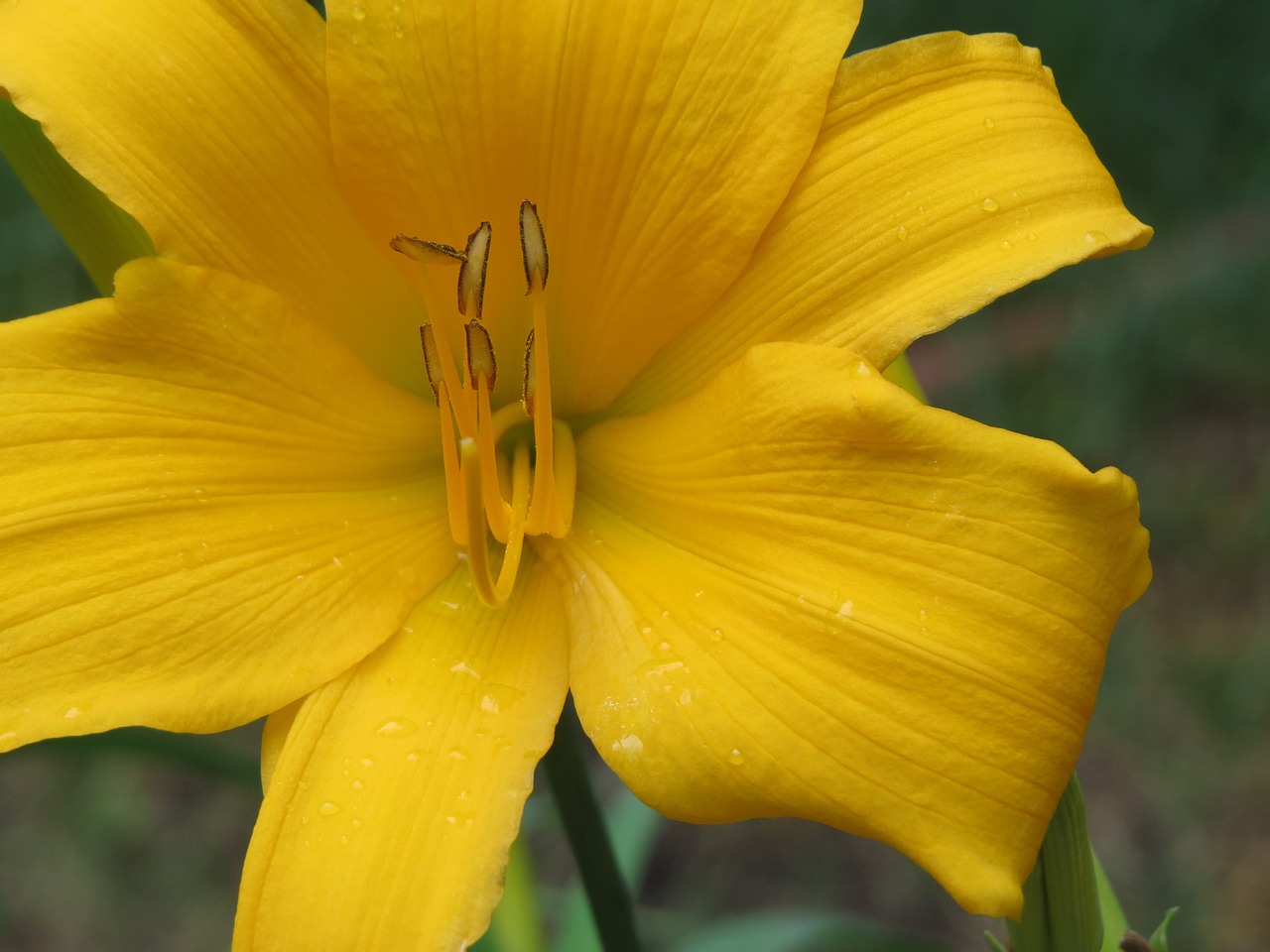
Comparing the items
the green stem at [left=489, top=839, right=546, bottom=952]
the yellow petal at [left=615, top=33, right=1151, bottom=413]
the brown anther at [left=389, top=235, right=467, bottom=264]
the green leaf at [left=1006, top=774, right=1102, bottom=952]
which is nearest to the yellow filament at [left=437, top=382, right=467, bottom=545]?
the brown anther at [left=389, top=235, right=467, bottom=264]

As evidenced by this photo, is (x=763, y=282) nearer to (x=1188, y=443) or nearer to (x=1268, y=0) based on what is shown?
(x=1188, y=443)

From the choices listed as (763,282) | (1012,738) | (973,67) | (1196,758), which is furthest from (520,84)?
(1196,758)

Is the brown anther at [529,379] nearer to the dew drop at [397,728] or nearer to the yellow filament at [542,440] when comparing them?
the yellow filament at [542,440]

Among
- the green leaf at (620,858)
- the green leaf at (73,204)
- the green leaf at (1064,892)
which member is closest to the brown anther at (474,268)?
the green leaf at (73,204)

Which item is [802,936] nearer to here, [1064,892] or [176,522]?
[1064,892]

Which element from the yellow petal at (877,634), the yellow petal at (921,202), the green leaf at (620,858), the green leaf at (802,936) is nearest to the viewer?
the yellow petal at (877,634)

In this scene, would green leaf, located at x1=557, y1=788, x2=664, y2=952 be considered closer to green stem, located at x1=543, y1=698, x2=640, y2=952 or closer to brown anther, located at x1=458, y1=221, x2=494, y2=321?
green stem, located at x1=543, y1=698, x2=640, y2=952
